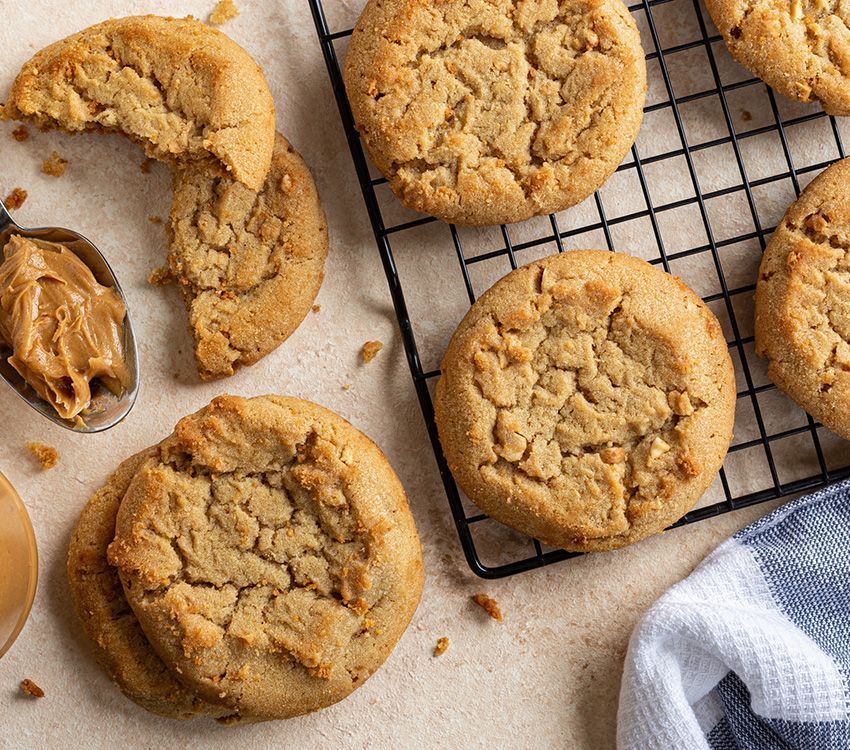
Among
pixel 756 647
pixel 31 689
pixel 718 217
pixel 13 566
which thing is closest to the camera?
pixel 13 566

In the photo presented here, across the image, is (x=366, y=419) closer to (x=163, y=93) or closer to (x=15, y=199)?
(x=163, y=93)

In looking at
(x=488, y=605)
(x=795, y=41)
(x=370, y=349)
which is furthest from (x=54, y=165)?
(x=795, y=41)

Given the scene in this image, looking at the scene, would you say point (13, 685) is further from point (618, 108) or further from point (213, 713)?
point (618, 108)

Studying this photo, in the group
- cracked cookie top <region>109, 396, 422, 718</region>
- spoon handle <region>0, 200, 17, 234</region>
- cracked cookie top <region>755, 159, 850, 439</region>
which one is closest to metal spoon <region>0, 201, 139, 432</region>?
spoon handle <region>0, 200, 17, 234</region>

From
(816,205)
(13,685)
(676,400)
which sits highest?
(816,205)

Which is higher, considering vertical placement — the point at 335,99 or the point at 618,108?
the point at 335,99

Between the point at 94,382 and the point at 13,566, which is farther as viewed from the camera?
the point at 94,382

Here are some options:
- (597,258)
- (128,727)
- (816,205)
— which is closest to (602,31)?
(597,258)
